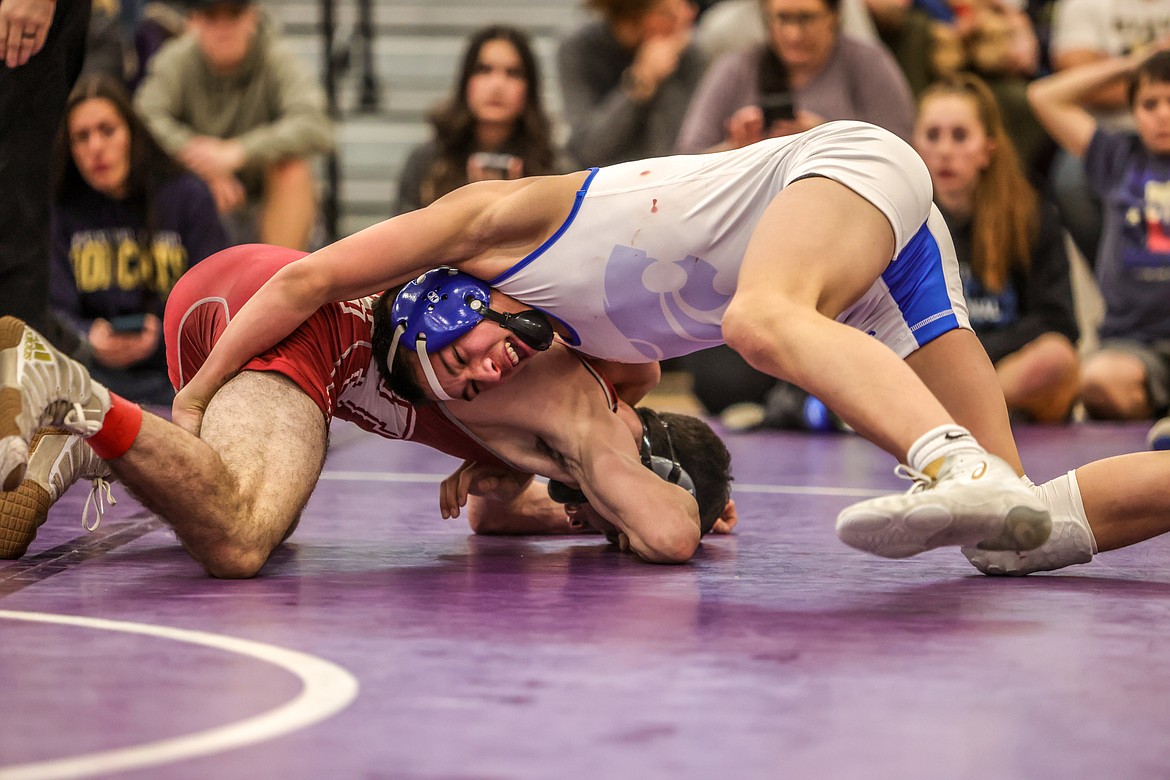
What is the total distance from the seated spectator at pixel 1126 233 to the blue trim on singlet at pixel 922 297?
10.1ft

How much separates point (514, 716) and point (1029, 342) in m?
4.33

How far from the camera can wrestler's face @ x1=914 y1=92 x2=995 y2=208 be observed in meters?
5.27

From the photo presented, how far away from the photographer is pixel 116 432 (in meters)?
2.19

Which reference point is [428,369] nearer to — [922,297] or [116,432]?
[116,432]

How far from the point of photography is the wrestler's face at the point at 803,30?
560 cm

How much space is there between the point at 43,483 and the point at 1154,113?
410 cm

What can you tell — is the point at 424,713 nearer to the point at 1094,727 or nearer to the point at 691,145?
the point at 1094,727

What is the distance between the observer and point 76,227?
527cm

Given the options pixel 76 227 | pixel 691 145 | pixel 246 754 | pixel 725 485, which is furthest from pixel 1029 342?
pixel 246 754

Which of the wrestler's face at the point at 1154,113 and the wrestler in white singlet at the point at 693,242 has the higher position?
the wrestler's face at the point at 1154,113

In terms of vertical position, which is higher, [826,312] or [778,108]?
[778,108]

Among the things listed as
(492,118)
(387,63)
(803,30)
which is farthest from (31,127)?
(387,63)

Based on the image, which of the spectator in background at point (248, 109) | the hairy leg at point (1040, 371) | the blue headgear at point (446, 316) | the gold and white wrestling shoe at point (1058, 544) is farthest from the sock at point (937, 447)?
the spectator in background at point (248, 109)

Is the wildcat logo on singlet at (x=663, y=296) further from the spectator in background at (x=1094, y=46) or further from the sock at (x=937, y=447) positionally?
the spectator in background at (x=1094, y=46)
